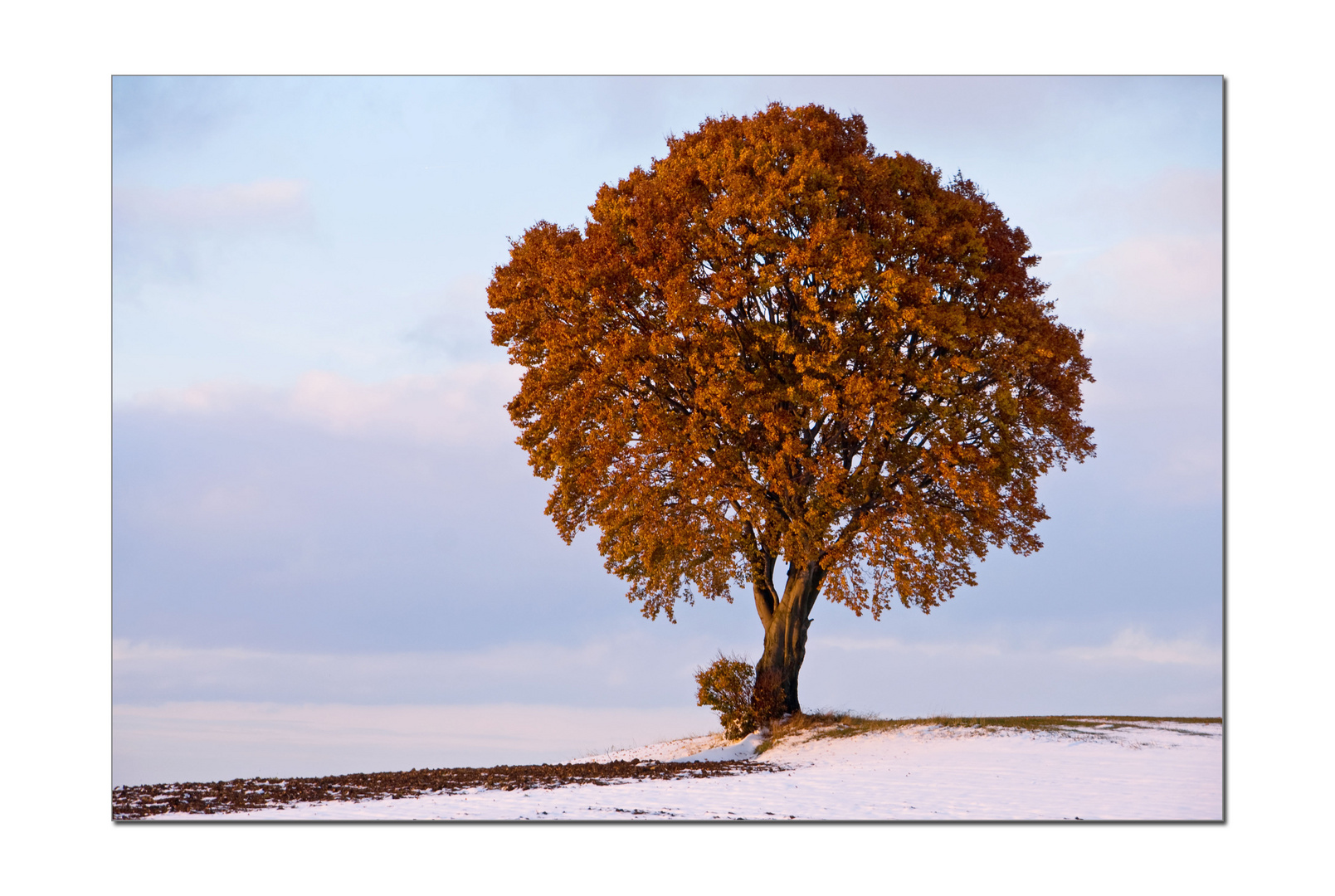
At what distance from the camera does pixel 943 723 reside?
21531 mm

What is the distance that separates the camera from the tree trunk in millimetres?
23016

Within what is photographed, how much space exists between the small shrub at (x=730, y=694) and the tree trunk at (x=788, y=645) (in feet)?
0.87

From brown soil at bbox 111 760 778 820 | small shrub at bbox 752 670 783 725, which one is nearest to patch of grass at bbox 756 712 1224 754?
small shrub at bbox 752 670 783 725

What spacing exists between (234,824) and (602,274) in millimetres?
12654

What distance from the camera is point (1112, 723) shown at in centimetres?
2153

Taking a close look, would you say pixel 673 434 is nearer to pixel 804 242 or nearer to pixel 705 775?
pixel 804 242

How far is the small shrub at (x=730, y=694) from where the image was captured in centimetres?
2309

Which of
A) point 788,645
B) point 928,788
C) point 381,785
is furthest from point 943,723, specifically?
point 381,785

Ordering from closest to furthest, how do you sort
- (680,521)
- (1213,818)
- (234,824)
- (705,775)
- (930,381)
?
(234,824) → (1213,818) → (705,775) → (930,381) → (680,521)

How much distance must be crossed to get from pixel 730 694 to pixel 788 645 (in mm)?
1642

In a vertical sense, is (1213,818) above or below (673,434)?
below

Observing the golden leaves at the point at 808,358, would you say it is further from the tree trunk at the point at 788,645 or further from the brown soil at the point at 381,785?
the brown soil at the point at 381,785

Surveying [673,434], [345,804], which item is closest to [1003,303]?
[673,434]

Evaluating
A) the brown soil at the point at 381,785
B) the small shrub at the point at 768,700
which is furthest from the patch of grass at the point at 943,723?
the brown soil at the point at 381,785
